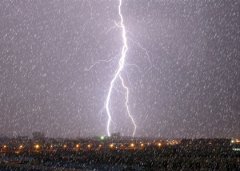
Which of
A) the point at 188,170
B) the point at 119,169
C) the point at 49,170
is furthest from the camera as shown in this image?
the point at 119,169

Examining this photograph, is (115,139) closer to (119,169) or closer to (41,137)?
(41,137)

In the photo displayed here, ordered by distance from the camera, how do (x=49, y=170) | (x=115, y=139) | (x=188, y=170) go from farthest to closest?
(x=115, y=139) → (x=188, y=170) → (x=49, y=170)

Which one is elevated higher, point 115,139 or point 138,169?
point 115,139

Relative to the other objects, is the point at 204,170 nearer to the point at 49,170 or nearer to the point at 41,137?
the point at 49,170

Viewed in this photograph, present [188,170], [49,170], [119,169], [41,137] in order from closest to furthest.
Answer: [49,170], [188,170], [119,169], [41,137]

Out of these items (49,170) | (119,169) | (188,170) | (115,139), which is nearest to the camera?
(49,170)

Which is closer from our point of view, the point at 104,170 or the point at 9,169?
the point at 9,169

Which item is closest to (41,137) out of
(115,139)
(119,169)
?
(115,139)

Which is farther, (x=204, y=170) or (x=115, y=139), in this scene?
(x=115, y=139)

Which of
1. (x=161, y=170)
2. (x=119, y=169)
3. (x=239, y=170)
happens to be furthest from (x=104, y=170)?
(x=239, y=170)
